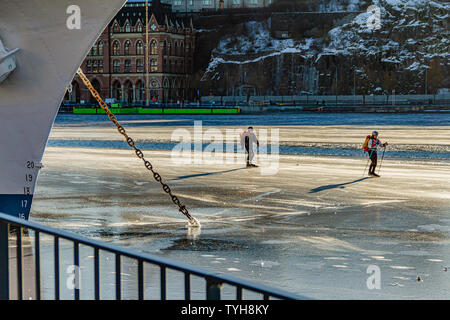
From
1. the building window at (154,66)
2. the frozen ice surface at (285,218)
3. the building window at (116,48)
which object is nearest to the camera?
the frozen ice surface at (285,218)

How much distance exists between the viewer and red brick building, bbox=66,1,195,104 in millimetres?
131750

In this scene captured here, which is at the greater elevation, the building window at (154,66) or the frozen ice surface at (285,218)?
the building window at (154,66)

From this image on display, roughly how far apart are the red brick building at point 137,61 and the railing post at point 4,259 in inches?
4916

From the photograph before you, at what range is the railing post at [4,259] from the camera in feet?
16.0

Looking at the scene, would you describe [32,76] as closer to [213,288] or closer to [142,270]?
[142,270]

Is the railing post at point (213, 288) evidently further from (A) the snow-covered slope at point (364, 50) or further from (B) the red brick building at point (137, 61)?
(A) the snow-covered slope at point (364, 50)

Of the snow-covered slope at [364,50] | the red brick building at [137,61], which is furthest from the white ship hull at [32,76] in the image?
the snow-covered slope at [364,50]

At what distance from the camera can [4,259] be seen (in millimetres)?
5055

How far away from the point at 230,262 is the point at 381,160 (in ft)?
56.6

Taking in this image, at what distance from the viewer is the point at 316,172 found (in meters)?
22.6

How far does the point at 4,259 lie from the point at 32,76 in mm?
6945

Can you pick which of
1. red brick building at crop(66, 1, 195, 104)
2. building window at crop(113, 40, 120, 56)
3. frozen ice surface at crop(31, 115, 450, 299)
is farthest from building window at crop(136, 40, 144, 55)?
frozen ice surface at crop(31, 115, 450, 299)

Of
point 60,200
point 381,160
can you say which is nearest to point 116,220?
point 60,200
